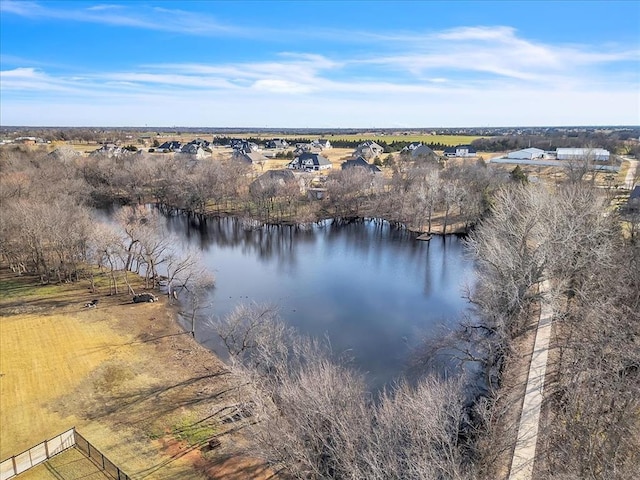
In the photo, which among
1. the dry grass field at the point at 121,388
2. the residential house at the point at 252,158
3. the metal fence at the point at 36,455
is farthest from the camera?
the residential house at the point at 252,158

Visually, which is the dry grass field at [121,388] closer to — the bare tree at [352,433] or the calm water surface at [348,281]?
the bare tree at [352,433]

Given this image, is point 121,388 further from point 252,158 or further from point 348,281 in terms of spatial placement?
point 252,158

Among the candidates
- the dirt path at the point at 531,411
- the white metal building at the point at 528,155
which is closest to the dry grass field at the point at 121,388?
the dirt path at the point at 531,411

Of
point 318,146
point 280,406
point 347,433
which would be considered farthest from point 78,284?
point 318,146

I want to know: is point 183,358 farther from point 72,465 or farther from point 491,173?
point 491,173

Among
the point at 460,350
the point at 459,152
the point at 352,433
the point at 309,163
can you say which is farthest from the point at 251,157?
the point at 352,433
